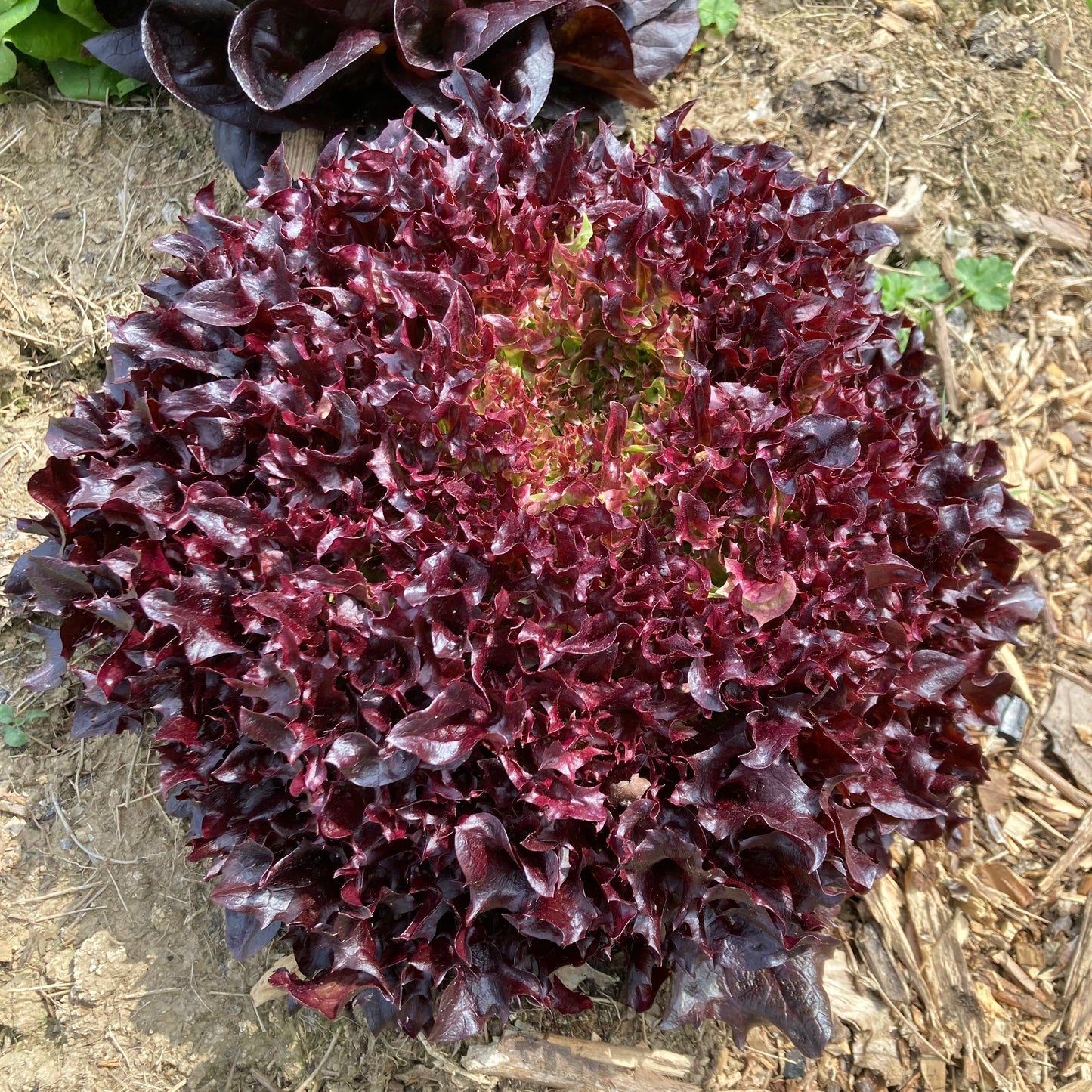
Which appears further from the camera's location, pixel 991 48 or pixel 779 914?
pixel 991 48

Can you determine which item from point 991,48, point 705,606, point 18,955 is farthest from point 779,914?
point 991,48

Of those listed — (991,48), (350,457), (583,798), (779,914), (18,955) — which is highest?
(991,48)

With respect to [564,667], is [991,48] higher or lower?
higher

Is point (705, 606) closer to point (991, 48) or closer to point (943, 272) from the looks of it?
point (943, 272)

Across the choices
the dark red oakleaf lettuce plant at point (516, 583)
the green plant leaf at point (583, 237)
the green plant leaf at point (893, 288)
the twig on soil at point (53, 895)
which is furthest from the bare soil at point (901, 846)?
the green plant leaf at point (583, 237)

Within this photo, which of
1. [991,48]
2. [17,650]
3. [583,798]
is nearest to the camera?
[583,798]

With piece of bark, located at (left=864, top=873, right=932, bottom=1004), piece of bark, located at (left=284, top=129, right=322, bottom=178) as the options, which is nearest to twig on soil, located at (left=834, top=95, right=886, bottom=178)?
piece of bark, located at (left=284, top=129, right=322, bottom=178)

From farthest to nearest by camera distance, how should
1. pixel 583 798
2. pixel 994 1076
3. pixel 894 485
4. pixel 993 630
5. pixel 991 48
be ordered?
pixel 991 48, pixel 994 1076, pixel 993 630, pixel 894 485, pixel 583 798
